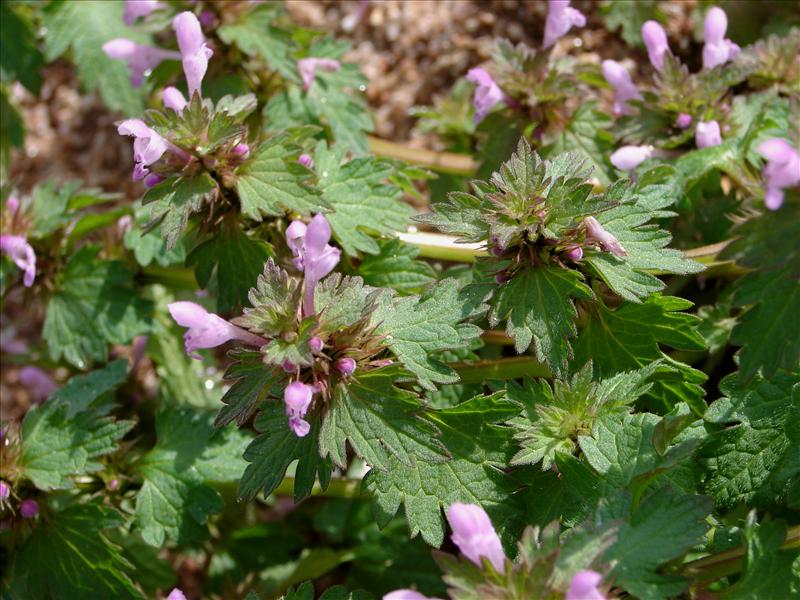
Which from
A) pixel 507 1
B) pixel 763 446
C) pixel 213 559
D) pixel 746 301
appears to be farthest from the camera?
pixel 507 1

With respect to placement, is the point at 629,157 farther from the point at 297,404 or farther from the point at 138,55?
the point at 138,55

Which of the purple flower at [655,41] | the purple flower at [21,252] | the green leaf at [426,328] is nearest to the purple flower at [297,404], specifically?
the green leaf at [426,328]

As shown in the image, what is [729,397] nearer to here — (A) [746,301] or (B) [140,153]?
(A) [746,301]

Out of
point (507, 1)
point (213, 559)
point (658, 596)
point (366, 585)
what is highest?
point (507, 1)

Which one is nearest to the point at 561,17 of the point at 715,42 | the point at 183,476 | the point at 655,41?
the point at 655,41

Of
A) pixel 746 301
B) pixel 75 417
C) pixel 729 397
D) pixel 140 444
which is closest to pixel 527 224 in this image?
pixel 746 301

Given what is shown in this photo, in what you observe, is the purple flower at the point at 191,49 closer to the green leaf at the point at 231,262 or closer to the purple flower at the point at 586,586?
the green leaf at the point at 231,262
